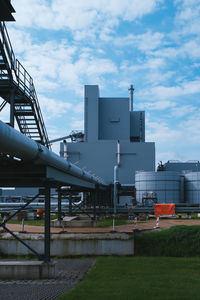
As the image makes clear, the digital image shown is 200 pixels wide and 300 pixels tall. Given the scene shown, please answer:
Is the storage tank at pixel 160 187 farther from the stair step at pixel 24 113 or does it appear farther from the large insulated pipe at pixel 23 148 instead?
the large insulated pipe at pixel 23 148

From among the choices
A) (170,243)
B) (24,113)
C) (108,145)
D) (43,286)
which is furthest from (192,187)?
(43,286)

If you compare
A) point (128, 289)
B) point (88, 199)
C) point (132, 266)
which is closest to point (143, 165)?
point (88, 199)

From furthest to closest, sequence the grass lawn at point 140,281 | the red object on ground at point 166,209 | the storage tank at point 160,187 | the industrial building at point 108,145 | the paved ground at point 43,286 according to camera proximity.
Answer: the industrial building at point 108,145 → the storage tank at point 160,187 → the red object on ground at point 166,209 → the paved ground at point 43,286 → the grass lawn at point 140,281

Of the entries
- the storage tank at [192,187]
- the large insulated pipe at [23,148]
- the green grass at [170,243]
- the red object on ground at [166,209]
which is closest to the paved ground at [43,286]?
the large insulated pipe at [23,148]

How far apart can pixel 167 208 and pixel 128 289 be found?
77.4 feet

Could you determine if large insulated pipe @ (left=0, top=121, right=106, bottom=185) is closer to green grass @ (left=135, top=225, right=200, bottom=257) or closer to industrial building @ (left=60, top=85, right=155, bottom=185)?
green grass @ (left=135, top=225, right=200, bottom=257)

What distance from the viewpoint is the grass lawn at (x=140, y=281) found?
10.2m

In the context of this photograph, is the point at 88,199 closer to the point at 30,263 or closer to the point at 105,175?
the point at 105,175

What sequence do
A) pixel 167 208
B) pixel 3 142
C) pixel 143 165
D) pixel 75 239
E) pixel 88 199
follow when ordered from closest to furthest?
pixel 3 142
pixel 75 239
pixel 167 208
pixel 88 199
pixel 143 165

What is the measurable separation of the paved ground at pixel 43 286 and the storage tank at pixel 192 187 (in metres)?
43.7

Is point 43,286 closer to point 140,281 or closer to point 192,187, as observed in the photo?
point 140,281

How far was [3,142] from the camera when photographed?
31.1 ft

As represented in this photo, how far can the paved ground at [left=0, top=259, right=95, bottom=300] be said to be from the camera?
10852 mm

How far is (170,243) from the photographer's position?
69.8 ft
